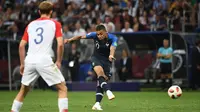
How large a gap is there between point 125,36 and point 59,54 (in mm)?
19405

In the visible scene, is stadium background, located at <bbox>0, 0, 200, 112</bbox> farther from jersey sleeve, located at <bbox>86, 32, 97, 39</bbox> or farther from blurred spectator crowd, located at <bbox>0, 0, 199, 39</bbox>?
jersey sleeve, located at <bbox>86, 32, 97, 39</bbox>

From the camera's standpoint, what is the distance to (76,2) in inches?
1356

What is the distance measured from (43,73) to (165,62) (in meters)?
17.1

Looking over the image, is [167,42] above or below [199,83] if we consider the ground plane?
above

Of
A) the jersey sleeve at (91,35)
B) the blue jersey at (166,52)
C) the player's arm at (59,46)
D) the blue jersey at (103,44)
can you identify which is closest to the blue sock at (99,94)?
the blue jersey at (103,44)

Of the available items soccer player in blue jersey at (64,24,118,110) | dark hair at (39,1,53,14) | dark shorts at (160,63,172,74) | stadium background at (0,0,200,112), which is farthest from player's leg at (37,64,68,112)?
stadium background at (0,0,200,112)

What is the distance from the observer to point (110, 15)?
31.5 m

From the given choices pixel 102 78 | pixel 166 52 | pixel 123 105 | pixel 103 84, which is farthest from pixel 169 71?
pixel 103 84

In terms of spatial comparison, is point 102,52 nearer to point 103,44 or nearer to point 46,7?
point 103,44

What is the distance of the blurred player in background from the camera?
28.1 metres

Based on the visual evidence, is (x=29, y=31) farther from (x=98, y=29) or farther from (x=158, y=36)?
(x=158, y=36)

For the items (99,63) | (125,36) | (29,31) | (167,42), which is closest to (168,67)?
(167,42)

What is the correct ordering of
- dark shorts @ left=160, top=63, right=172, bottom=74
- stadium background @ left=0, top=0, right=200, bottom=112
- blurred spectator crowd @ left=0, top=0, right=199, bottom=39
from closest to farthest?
dark shorts @ left=160, top=63, right=172, bottom=74
stadium background @ left=0, top=0, right=200, bottom=112
blurred spectator crowd @ left=0, top=0, right=199, bottom=39

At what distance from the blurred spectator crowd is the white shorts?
1826cm
